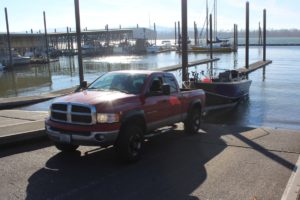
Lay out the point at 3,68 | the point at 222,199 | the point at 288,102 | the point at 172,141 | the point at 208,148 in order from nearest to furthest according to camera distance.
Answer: the point at 222,199 → the point at 208,148 → the point at 172,141 → the point at 288,102 → the point at 3,68

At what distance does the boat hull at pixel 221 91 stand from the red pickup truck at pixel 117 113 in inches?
449

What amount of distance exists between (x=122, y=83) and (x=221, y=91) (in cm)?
1327

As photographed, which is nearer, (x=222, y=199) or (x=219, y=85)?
(x=222, y=199)

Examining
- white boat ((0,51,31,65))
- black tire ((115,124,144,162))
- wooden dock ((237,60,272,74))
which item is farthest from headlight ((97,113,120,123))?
white boat ((0,51,31,65))

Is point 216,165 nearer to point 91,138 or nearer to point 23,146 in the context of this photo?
point 91,138

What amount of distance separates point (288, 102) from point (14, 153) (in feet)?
56.9

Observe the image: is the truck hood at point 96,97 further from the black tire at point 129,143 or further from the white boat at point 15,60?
the white boat at point 15,60

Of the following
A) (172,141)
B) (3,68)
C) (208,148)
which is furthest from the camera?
(3,68)

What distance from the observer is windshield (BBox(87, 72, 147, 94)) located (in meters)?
9.18

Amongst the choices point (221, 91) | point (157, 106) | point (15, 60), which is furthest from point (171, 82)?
point (15, 60)

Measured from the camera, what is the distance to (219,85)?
21.8 meters

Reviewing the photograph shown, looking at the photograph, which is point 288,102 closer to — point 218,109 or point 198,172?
point 218,109

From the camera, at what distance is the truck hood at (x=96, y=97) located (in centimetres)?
820

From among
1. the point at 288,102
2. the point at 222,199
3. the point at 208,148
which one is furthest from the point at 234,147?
the point at 288,102
